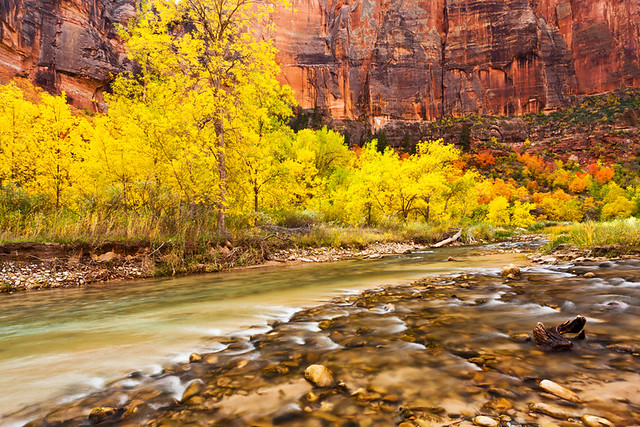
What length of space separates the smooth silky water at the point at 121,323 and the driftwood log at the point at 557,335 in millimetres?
2881

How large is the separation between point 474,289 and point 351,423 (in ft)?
15.3

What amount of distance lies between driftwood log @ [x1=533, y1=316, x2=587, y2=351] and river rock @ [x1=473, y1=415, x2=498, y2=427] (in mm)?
1412

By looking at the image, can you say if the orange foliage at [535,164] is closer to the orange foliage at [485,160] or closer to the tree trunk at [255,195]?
the orange foliage at [485,160]

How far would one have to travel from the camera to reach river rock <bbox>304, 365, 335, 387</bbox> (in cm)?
226

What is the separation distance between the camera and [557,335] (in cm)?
280

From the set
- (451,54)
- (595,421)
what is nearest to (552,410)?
(595,421)

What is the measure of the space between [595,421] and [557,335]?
1.36m

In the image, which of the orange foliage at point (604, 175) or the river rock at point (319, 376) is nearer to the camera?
the river rock at point (319, 376)

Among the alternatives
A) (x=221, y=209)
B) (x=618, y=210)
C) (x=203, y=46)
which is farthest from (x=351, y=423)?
(x=618, y=210)

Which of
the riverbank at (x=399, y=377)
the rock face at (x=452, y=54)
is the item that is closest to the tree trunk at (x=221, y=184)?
the riverbank at (x=399, y=377)

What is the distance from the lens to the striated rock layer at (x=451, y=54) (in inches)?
3829

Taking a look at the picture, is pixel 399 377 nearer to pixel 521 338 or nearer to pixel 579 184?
pixel 521 338

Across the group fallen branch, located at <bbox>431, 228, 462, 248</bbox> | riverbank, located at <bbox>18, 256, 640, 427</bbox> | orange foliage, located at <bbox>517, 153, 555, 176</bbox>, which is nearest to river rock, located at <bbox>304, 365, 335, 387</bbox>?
riverbank, located at <bbox>18, 256, 640, 427</bbox>

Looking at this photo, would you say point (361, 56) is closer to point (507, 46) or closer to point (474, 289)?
point (507, 46)
